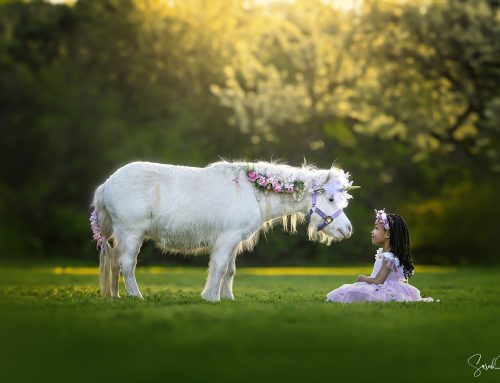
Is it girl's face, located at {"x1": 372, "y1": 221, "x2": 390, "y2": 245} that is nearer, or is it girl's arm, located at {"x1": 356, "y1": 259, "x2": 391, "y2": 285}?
girl's arm, located at {"x1": 356, "y1": 259, "x2": 391, "y2": 285}

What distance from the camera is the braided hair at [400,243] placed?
44.6 feet

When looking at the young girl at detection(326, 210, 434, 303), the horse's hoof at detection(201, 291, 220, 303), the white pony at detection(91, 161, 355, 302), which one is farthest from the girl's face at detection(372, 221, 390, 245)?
the horse's hoof at detection(201, 291, 220, 303)

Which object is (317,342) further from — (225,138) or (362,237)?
(225,138)

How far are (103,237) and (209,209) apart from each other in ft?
6.03

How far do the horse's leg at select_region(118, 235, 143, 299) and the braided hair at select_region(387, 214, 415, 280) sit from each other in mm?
3885

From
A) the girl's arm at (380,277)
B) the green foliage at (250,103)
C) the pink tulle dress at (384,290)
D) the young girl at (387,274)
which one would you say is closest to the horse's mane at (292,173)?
the young girl at (387,274)

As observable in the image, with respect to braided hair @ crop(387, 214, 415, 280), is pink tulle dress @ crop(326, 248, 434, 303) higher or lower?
lower

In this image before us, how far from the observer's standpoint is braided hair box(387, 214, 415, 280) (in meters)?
13.6

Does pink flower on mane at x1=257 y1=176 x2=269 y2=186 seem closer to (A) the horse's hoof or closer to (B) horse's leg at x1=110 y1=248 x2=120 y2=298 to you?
(A) the horse's hoof

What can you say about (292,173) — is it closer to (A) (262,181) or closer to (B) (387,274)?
(A) (262,181)

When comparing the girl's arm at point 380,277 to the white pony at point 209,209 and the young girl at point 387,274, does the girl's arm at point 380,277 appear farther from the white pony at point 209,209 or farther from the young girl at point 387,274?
the white pony at point 209,209

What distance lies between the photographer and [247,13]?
50781mm

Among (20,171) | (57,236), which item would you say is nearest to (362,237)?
(57,236)

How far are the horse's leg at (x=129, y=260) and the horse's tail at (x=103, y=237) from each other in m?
0.45
